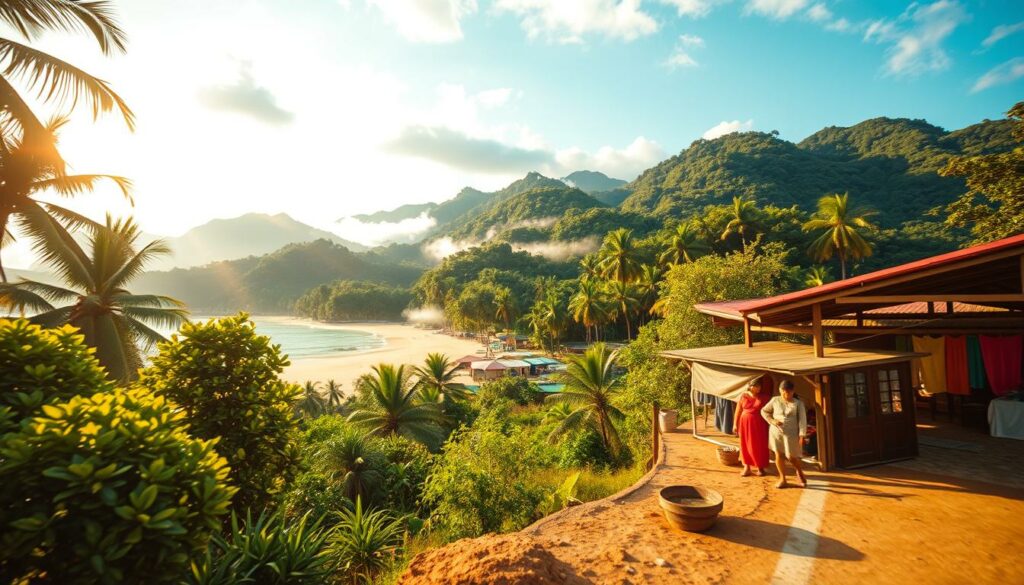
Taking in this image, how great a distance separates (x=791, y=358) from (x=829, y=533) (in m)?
3.90

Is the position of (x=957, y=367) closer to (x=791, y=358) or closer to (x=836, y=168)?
(x=791, y=358)

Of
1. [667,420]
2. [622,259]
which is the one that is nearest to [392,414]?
[667,420]

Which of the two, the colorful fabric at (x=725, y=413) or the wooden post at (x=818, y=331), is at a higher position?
the wooden post at (x=818, y=331)

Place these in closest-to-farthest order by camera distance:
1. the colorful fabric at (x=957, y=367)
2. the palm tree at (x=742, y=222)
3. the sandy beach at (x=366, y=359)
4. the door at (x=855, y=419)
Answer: the door at (x=855, y=419), the colorful fabric at (x=957, y=367), the palm tree at (x=742, y=222), the sandy beach at (x=366, y=359)

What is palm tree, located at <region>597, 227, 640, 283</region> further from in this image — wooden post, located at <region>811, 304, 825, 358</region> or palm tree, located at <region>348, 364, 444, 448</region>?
wooden post, located at <region>811, 304, 825, 358</region>

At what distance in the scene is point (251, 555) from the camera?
4219 millimetres

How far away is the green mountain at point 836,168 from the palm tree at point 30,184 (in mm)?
84190

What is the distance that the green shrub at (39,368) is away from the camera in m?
4.01

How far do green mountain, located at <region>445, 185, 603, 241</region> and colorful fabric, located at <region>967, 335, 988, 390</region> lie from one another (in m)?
136

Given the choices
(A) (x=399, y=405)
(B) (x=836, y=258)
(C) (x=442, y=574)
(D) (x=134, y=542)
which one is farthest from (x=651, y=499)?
(B) (x=836, y=258)

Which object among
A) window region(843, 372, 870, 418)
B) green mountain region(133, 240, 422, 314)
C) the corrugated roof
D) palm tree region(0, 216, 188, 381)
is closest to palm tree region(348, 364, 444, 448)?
palm tree region(0, 216, 188, 381)

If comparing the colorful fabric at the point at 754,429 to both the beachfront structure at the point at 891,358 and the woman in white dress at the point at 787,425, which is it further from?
the beachfront structure at the point at 891,358

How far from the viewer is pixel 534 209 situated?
16350 centimetres

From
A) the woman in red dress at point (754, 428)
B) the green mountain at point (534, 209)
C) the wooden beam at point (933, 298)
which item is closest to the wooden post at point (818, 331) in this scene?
the wooden beam at point (933, 298)
